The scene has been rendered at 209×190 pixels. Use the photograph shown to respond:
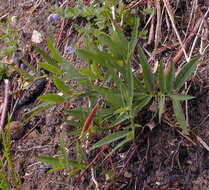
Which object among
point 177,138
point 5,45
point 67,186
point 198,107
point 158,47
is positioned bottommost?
point 67,186

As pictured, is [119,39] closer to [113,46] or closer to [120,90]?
[113,46]

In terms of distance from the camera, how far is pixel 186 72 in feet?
3.16

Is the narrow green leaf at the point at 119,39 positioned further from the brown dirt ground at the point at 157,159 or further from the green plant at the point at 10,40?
the green plant at the point at 10,40

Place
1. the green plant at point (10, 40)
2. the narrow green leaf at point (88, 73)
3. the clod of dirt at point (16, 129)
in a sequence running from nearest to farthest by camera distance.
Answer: the narrow green leaf at point (88, 73), the clod of dirt at point (16, 129), the green plant at point (10, 40)

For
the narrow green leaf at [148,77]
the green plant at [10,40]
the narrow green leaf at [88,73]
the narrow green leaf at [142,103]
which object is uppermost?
the green plant at [10,40]

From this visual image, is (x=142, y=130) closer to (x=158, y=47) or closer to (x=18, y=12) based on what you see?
(x=158, y=47)

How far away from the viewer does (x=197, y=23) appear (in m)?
1.20

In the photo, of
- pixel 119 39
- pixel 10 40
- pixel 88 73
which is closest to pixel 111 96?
pixel 88 73

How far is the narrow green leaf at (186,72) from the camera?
37.1 inches

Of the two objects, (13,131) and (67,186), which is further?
(13,131)

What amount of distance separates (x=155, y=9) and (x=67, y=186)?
0.92 m

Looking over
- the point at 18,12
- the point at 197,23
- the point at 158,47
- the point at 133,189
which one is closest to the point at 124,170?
the point at 133,189

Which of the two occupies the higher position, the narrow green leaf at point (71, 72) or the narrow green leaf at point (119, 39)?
the narrow green leaf at point (119, 39)

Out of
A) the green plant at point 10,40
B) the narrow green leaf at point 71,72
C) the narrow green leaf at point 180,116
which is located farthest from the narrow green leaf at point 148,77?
the green plant at point 10,40
